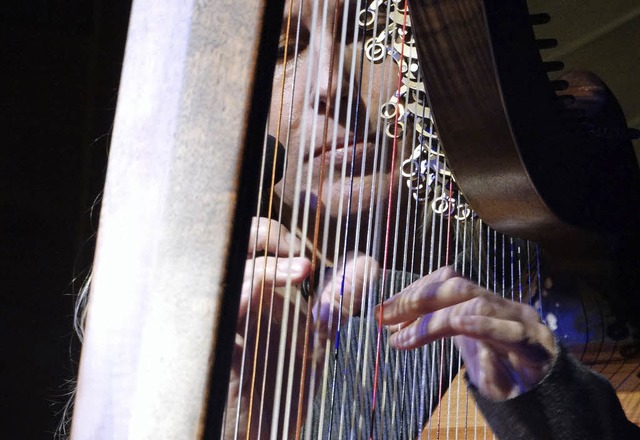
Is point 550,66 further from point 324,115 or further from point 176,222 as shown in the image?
point 176,222

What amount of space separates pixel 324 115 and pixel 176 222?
9.7 inches

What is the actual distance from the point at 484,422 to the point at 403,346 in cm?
20

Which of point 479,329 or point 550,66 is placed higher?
point 550,66

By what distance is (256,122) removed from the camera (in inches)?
13.1

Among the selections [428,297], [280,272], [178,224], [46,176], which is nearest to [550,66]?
[428,297]

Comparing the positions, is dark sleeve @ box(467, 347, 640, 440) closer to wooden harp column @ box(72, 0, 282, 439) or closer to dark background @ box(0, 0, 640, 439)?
wooden harp column @ box(72, 0, 282, 439)

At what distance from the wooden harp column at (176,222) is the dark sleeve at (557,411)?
51 cm

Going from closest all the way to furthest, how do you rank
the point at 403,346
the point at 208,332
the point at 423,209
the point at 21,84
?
the point at 208,332, the point at 403,346, the point at 423,209, the point at 21,84

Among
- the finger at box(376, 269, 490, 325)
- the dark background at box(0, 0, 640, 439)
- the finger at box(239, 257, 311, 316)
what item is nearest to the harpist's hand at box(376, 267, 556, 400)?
the finger at box(376, 269, 490, 325)

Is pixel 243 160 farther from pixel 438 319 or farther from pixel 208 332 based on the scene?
pixel 438 319

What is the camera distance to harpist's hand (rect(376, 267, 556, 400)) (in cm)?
68

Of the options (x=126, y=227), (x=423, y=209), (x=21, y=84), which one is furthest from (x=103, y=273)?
(x=21, y=84)

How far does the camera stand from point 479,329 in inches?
28.1

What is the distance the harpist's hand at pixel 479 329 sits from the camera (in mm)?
679
